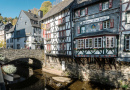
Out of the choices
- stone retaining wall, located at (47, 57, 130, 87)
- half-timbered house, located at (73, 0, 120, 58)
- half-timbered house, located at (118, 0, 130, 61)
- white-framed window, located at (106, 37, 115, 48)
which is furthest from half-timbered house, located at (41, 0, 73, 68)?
half-timbered house, located at (118, 0, 130, 61)

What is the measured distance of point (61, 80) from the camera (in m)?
14.6

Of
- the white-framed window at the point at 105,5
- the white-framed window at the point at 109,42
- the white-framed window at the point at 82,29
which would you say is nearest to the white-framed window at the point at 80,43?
the white-framed window at the point at 82,29

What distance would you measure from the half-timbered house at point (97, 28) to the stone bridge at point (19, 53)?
1065 cm

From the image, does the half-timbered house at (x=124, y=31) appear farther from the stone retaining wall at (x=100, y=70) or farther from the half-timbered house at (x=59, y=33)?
the half-timbered house at (x=59, y=33)

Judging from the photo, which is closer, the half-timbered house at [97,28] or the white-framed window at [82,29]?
the half-timbered house at [97,28]

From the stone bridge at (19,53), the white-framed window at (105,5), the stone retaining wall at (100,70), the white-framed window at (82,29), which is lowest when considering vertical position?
the stone retaining wall at (100,70)

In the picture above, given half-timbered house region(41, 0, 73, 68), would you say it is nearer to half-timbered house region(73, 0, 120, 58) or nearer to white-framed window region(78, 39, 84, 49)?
half-timbered house region(73, 0, 120, 58)

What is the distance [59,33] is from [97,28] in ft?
25.4

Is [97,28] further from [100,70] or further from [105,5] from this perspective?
[100,70]

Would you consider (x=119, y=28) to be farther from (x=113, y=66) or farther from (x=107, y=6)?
(x=113, y=66)

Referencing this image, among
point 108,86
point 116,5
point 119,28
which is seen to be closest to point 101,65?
point 108,86

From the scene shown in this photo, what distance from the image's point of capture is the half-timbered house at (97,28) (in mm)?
11641

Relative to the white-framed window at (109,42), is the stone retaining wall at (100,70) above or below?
below

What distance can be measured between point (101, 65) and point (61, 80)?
21.9 feet
